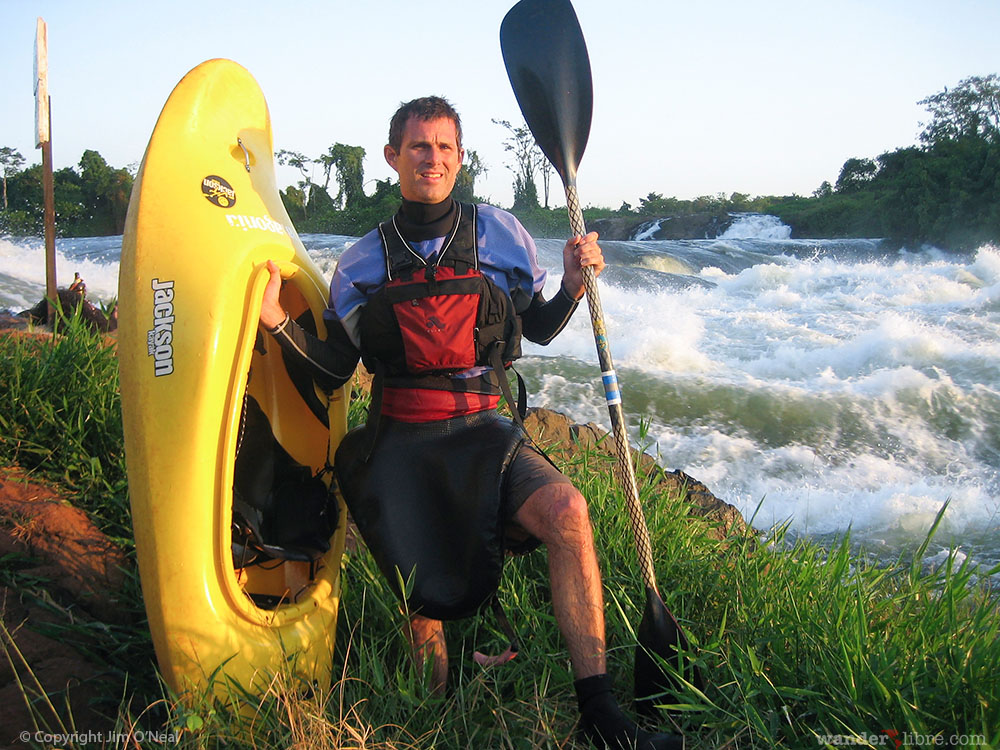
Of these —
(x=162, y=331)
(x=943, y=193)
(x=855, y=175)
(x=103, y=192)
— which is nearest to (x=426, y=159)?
(x=162, y=331)

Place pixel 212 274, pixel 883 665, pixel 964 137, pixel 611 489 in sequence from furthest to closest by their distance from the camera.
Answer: pixel 964 137, pixel 611 489, pixel 212 274, pixel 883 665

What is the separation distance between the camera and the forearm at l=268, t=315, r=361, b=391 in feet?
6.81

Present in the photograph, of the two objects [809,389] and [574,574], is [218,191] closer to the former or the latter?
[574,574]

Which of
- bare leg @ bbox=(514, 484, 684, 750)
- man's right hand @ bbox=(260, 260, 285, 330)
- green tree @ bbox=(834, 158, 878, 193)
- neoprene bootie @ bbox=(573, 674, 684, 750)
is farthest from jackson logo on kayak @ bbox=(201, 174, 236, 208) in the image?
green tree @ bbox=(834, 158, 878, 193)

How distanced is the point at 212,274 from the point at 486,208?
776 mm

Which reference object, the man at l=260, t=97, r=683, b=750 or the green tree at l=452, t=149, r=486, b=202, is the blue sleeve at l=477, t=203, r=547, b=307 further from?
the green tree at l=452, t=149, r=486, b=202

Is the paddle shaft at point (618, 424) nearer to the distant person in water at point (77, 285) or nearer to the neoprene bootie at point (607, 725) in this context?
the neoprene bootie at point (607, 725)

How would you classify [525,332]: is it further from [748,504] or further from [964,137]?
[964,137]

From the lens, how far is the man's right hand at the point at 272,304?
6.70 feet

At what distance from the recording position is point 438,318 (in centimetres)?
204

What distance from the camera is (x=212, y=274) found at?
195 cm

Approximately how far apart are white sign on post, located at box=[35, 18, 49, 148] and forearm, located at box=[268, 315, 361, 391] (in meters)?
2.14

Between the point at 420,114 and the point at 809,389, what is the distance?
258 inches

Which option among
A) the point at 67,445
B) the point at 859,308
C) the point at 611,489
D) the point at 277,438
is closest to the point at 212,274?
the point at 277,438
